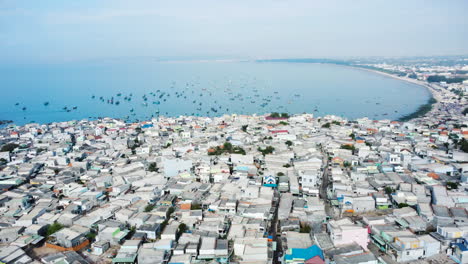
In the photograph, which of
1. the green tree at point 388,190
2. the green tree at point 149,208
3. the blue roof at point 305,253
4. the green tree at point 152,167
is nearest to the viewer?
the blue roof at point 305,253

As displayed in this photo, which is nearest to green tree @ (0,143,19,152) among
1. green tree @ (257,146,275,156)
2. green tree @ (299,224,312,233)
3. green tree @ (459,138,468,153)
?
green tree @ (257,146,275,156)

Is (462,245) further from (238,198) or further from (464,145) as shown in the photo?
(464,145)

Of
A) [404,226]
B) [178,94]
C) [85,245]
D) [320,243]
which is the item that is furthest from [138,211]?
[178,94]

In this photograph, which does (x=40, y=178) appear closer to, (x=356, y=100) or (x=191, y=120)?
(x=191, y=120)

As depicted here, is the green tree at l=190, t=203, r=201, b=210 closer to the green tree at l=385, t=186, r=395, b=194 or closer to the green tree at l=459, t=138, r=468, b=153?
the green tree at l=385, t=186, r=395, b=194

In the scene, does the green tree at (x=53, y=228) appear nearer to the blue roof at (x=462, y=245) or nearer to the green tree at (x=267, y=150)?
the green tree at (x=267, y=150)

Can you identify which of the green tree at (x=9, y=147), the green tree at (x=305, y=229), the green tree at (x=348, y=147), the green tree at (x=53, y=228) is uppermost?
the green tree at (x=348, y=147)

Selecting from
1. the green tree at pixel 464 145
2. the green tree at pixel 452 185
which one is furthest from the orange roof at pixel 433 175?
the green tree at pixel 464 145
